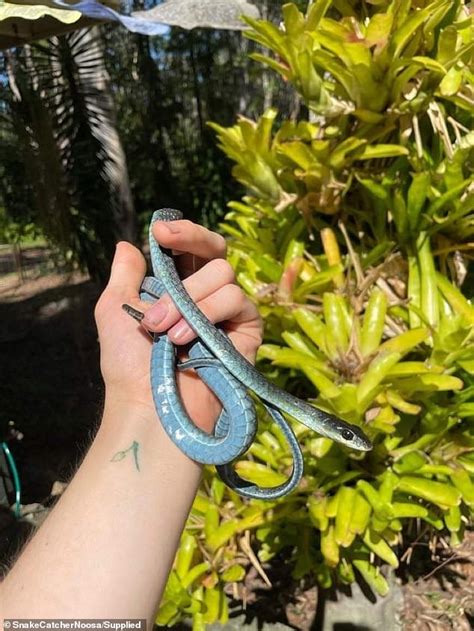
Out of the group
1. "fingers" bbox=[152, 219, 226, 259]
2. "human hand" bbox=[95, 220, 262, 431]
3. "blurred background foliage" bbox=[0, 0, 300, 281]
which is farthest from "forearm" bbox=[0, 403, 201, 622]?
"blurred background foliage" bbox=[0, 0, 300, 281]

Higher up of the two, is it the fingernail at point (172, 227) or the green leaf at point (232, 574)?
the fingernail at point (172, 227)

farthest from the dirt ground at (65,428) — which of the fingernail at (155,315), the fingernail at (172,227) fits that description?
the fingernail at (172,227)

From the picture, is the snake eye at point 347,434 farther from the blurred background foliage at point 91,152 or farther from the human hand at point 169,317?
the blurred background foliage at point 91,152

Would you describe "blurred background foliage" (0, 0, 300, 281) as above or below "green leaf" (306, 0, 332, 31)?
below

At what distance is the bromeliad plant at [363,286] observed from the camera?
1672 mm

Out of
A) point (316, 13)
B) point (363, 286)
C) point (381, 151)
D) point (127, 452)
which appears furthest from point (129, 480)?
point (316, 13)

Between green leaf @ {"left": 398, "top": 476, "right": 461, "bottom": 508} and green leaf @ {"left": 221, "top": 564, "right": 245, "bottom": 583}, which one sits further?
green leaf @ {"left": 221, "top": 564, "right": 245, "bottom": 583}

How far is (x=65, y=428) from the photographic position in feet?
16.7

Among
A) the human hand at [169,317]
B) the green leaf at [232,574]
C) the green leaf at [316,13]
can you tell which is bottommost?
the green leaf at [232,574]

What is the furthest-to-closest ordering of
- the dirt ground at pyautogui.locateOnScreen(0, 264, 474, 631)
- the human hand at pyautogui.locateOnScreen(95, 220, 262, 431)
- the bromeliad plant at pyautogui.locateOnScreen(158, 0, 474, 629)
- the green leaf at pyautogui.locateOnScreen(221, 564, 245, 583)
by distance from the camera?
1. the dirt ground at pyautogui.locateOnScreen(0, 264, 474, 631)
2. the green leaf at pyautogui.locateOnScreen(221, 564, 245, 583)
3. the bromeliad plant at pyautogui.locateOnScreen(158, 0, 474, 629)
4. the human hand at pyautogui.locateOnScreen(95, 220, 262, 431)

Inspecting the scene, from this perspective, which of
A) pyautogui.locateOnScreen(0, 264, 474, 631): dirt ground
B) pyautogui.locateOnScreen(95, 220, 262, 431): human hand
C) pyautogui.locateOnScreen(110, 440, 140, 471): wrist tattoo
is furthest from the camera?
pyautogui.locateOnScreen(0, 264, 474, 631): dirt ground

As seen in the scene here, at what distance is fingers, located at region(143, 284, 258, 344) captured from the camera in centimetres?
129

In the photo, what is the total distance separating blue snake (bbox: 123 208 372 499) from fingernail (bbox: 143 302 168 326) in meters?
0.03

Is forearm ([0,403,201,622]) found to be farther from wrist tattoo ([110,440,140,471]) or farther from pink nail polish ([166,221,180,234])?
pink nail polish ([166,221,180,234])
